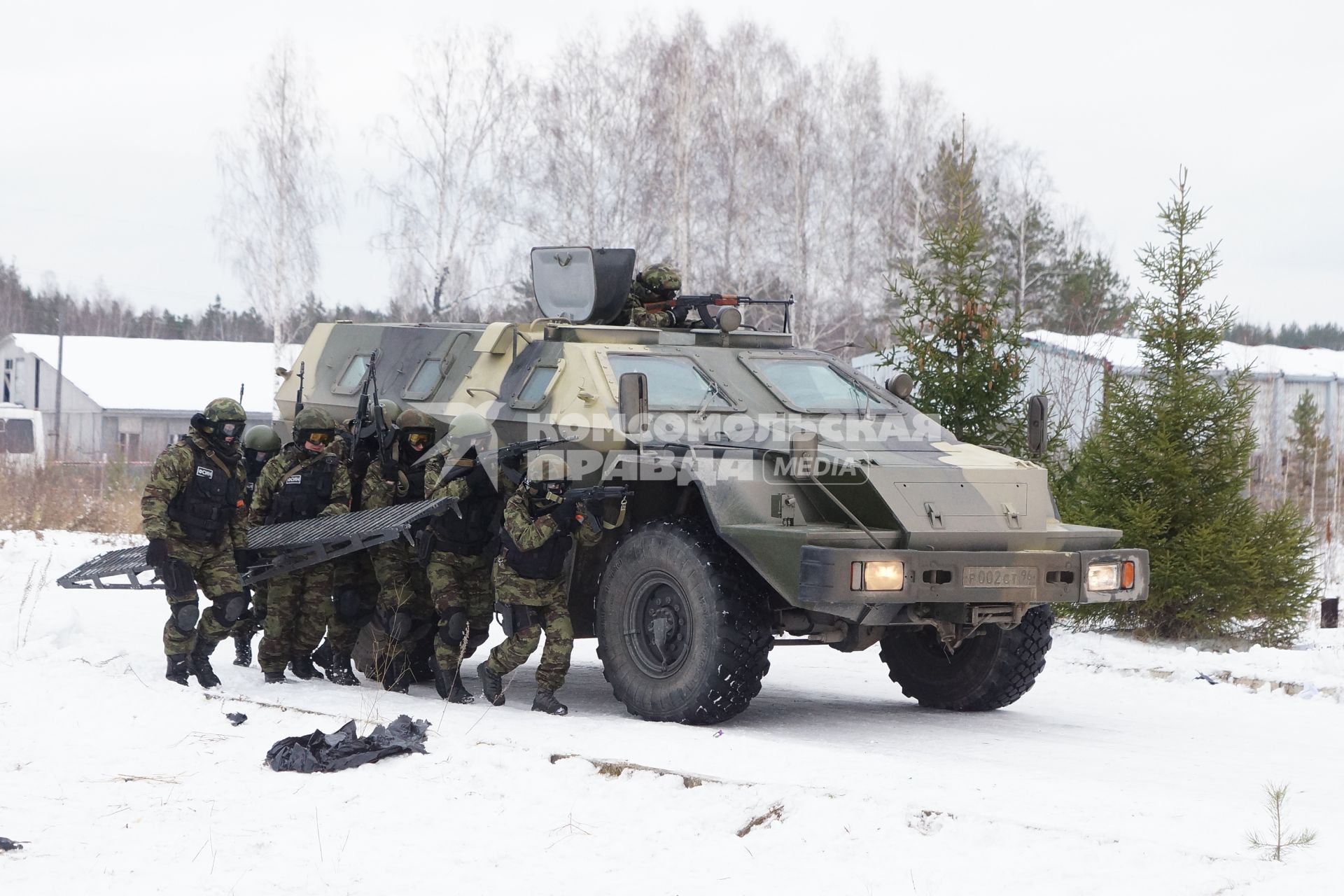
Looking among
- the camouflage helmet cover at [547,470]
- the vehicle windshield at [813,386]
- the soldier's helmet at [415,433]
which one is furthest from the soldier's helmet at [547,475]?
the vehicle windshield at [813,386]

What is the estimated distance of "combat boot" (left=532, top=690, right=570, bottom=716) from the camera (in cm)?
865

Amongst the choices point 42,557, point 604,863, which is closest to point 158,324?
point 42,557

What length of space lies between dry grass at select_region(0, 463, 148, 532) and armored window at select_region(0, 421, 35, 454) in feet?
22.4

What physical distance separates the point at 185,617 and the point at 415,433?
68.0 inches

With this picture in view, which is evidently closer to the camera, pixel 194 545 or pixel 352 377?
pixel 194 545

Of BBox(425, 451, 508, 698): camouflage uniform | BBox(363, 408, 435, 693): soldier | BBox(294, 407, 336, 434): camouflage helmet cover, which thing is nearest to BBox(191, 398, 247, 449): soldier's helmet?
BBox(294, 407, 336, 434): camouflage helmet cover

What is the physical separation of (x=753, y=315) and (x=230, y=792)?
941 inches

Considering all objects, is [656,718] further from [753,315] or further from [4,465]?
[753,315]

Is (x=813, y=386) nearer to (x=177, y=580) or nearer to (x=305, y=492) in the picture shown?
(x=305, y=492)

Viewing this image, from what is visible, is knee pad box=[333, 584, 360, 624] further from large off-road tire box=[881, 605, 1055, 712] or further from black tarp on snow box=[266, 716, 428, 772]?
large off-road tire box=[881, 605, 1055, 712]

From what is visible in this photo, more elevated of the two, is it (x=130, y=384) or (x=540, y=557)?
(x=130, y=384)

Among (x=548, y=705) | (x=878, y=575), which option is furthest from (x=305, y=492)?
(x=878, y=575)

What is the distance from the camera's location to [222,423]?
9.18 metres

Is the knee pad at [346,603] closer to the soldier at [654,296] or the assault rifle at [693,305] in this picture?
the soldier at [654,296]
